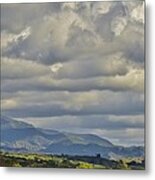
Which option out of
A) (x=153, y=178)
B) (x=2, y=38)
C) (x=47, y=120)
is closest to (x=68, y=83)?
(x=47, y=120)

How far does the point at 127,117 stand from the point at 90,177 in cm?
25

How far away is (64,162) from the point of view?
184 cm

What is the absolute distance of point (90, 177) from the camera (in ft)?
6.07

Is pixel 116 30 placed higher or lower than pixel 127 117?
higher

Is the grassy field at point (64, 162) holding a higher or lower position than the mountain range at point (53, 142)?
lower

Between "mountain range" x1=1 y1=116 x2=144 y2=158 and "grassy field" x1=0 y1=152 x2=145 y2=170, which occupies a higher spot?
"mountain range" x1=1 y1=116 x2=144 y2=158

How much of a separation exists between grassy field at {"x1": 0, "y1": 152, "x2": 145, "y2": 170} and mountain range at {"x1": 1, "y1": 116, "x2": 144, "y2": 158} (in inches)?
0.7

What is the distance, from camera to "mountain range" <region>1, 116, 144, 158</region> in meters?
1.82

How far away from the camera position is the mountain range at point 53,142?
1.82m

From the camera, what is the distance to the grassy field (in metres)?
1.81

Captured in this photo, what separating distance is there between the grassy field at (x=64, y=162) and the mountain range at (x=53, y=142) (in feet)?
0.06

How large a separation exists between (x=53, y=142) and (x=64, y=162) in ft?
0.26

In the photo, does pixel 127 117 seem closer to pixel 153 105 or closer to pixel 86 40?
pixel 153 105

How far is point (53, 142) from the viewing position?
6.08 feet
